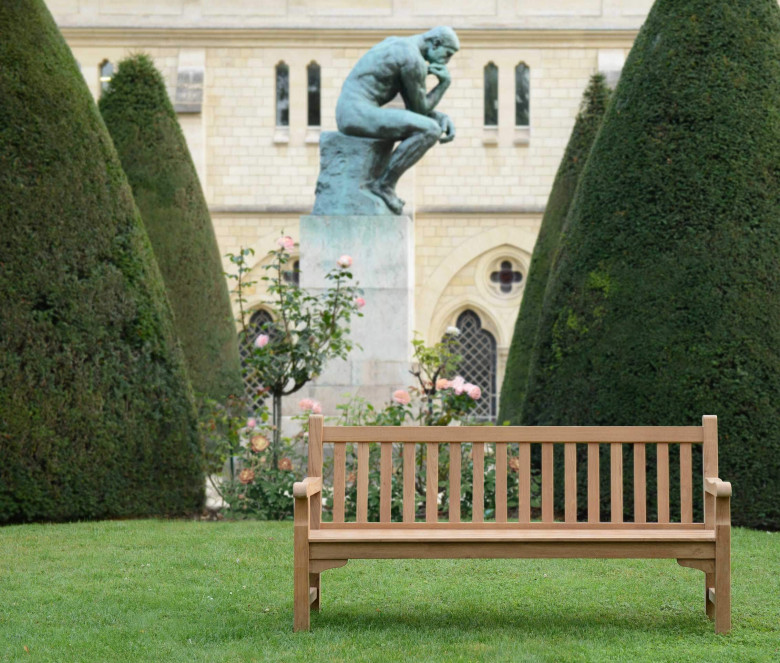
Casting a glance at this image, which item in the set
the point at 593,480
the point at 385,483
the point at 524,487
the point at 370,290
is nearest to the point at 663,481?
the point at 593,480

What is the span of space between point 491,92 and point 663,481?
61.6 ft

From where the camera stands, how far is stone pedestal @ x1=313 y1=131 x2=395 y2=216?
9797 millimetres

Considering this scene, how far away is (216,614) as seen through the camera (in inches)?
182

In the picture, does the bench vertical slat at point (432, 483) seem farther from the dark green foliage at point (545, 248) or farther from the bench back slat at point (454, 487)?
the dark green foliage at point (545, 248)

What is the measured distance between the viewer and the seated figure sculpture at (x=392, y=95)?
31.9 feet

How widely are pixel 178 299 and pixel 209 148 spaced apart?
1188cm

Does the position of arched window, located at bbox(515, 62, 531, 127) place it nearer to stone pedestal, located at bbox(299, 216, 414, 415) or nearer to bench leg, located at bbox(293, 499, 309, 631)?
stone pedestal, located at bbox(299, 216, 414, 415)

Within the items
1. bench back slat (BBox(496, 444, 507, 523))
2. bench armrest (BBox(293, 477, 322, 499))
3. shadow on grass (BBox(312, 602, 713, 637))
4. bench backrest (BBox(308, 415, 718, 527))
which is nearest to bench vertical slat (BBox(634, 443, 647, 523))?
bench backrest (BBox(308, 415, 718, 527))

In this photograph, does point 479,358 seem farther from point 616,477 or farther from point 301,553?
point 301,553

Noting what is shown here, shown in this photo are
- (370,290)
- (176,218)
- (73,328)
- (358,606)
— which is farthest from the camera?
(176,218)

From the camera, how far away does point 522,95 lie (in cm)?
2272

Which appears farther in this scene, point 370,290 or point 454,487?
point 370,290

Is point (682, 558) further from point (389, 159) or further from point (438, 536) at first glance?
point (389, 159)

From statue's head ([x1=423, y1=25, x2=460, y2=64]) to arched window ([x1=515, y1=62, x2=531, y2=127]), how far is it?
1299cm
